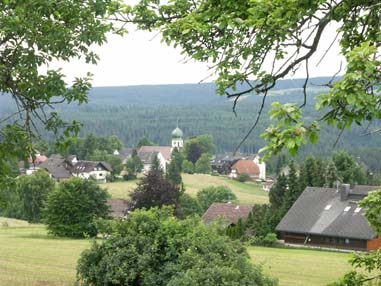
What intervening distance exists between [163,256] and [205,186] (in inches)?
3407

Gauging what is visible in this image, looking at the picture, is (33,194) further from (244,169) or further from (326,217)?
(244,169)

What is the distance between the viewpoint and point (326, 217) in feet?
163

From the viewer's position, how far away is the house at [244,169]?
137 metres

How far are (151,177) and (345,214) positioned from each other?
46.8ft

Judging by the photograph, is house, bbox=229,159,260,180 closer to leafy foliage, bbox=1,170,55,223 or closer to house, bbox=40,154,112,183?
house, bbox=40,154,112,183

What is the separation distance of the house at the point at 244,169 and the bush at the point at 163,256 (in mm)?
117783

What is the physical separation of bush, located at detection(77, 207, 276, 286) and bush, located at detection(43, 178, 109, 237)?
3319 cm

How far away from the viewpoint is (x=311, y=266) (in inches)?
1228

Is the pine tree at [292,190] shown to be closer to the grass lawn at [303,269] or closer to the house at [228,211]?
the house at [228,211]

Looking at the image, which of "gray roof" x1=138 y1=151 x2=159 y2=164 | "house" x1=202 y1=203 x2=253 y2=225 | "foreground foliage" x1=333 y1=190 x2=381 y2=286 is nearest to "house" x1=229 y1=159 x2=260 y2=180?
"gray roof" x1=138 y1=151 x2=159 y2=164

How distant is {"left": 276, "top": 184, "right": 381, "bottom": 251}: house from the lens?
46.7 meters

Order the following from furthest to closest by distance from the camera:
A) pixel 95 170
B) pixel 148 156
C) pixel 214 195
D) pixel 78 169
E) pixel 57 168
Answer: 1. pixel 148 156
2. pixel 57 168
3. pixel 78 169
4. pixel 95 170
5. pixel 214 195

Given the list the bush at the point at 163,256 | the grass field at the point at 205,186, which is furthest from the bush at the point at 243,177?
the bush at the point at 163,256

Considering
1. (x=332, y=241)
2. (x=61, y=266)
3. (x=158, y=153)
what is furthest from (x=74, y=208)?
(x=158, y=153)
